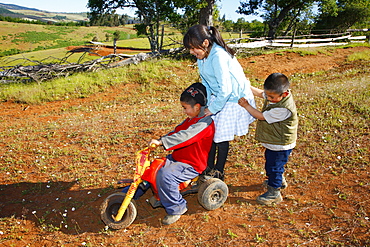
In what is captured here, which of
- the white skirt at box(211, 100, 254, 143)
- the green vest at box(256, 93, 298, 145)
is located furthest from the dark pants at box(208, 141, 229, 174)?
the green vest at box(256, 93, 298, 145)

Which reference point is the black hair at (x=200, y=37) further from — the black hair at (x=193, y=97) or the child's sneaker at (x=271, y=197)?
the child's sneaker at (x=271, y=197)

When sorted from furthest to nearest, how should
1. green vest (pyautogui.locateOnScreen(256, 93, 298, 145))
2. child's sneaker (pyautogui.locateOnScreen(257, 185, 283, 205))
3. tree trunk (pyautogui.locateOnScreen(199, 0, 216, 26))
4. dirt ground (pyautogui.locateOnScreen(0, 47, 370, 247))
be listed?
tree trunk (pyautogui.locateOnScreen(199, 0, 216, 26))
child's sneaker (pyautogui.locateOnScreen(257, 185, 283, 205))
green vest (pyautogui.locateOnScreen(256, 93, 298, 145))
dirt ground (pyautogui.locateOnScreen(0, 47, 370, 247))

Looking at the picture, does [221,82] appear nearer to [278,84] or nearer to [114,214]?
[278,84]

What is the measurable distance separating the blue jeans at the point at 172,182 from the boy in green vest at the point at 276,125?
1.12 m

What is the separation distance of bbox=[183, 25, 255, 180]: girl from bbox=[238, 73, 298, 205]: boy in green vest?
207 mm

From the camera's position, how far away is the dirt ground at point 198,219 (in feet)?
10.9

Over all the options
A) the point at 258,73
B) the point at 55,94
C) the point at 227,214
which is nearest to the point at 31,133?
the point at 55,94

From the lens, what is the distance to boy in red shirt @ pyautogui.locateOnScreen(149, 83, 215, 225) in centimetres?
336

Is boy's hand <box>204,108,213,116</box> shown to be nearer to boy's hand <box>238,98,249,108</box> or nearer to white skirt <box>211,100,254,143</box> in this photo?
white skirt <box>211,100,254,143</box>

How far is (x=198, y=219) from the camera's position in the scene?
12.2ft

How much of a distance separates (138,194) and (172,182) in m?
0.76

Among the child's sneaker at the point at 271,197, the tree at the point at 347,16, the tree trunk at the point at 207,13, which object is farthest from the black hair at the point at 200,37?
the tree at the point at 347,16

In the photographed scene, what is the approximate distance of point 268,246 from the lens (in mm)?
3164

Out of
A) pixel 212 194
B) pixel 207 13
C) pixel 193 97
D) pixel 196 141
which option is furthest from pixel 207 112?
pixel 207 13
